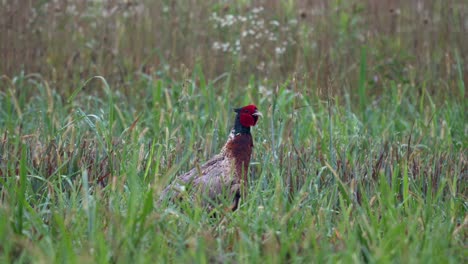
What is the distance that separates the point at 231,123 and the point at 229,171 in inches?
54.3

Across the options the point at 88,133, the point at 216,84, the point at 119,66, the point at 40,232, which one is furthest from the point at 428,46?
the point at 40,232

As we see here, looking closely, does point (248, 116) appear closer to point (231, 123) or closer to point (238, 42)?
point (231, 123)

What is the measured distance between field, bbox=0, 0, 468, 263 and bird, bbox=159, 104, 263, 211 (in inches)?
4.3

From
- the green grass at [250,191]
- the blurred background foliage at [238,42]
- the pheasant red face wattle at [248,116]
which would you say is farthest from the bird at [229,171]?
the blurred background foliage at [238,42]

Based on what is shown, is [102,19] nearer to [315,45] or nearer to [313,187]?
[315,45]

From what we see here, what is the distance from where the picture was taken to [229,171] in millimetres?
4312

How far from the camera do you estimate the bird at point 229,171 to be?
4.11 metres

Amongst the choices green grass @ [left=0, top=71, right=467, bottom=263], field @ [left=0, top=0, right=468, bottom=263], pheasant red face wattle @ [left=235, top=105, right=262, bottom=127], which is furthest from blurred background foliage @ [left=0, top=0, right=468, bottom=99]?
pheasant red face wattle @ [left=235, top=105, right=262, bottom=127]

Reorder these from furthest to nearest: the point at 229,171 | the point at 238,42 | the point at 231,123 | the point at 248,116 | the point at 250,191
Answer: the point at 238,42 < the point at 231,123 < the point at 248,116 < the point at 229,171 < the point at 250,191

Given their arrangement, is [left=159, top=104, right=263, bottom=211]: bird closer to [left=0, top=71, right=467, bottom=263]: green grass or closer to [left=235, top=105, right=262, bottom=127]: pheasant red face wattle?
[left=235, top=105, right=262, bottom=127]: pheasant red face wattle

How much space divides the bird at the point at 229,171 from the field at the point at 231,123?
109 millimetres

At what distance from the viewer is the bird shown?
4.11m

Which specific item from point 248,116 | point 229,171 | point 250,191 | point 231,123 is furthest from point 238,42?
point 250,191

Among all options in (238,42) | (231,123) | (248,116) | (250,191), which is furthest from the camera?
(238,42)
